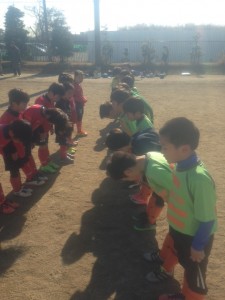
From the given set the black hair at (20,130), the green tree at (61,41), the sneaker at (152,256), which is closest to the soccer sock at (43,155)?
the black hair at (20,130)

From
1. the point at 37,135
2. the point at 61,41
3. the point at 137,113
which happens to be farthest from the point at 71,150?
the point at 61,41

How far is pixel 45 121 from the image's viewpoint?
5246mm

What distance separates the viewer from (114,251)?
3797mm

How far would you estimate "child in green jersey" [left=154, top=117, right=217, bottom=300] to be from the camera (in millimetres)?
2385

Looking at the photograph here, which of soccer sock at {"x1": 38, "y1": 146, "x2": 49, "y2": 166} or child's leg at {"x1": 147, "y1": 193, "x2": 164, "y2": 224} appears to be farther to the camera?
soccer sock at {"x1": 38, "y1": 146, "x2": 49, "y2": 166}

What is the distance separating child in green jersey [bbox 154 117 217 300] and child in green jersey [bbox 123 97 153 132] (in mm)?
2003

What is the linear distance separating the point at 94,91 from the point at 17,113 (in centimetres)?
1075

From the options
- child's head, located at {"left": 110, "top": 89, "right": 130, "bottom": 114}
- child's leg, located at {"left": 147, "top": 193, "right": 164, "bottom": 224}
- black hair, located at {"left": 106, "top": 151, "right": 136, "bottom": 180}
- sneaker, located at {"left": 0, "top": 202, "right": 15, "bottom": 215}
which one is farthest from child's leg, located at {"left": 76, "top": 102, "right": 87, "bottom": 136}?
black hair, located at {"left": 106, "top": 151, "right": 136, "bottom": 180}

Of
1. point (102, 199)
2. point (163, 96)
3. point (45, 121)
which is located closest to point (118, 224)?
point (102, 199)

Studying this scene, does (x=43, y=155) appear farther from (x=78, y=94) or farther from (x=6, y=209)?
(x=78, y=94)

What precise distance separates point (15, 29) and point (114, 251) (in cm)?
3094

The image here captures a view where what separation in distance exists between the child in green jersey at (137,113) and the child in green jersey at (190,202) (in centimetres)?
200

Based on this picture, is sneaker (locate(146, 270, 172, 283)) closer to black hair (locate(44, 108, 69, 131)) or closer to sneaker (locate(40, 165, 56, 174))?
black hair (locate(44, 108, 69, 131))

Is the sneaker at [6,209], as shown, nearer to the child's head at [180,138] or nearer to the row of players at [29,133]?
the row of players at [29,133]
